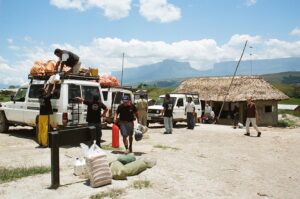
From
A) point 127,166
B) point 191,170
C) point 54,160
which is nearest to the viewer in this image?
point 54,160

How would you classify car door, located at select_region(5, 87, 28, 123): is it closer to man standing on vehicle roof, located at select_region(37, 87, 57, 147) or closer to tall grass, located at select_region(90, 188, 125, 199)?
man standing on vehicle roof, located at select_region(37, 87, 57, 147)

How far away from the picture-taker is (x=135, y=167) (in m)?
8.49

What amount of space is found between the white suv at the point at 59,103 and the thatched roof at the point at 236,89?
70.6ft

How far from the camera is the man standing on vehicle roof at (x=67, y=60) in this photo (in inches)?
536

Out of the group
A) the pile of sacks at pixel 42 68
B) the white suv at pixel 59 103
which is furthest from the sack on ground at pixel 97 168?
the pile of sacks at pixel 42 68

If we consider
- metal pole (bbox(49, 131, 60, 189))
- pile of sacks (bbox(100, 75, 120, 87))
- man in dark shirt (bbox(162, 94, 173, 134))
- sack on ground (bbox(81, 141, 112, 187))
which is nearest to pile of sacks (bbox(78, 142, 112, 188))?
sack on ground (bbox(81, 141, 112, 187))

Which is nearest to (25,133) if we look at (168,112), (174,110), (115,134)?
(168,112)

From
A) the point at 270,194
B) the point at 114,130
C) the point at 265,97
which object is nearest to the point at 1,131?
the point at 114,130

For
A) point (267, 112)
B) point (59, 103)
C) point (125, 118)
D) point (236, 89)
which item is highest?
point (236, 89)

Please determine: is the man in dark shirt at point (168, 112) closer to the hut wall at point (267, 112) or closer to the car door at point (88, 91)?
the car door at point (88, 91)

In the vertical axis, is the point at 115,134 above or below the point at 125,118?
below

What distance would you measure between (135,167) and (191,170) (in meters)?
1.62

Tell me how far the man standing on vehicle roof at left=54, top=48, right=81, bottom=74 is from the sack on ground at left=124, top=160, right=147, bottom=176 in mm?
6134

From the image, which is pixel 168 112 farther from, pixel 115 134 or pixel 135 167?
pixel 135 167
